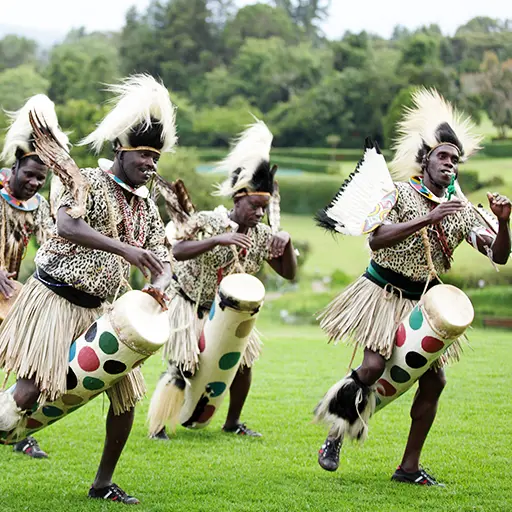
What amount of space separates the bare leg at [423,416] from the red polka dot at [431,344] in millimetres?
360

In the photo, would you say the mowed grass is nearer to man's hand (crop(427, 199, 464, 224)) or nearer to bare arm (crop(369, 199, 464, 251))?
bare arm (crop(369, 199, 464, 251))

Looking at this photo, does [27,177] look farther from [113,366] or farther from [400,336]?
[400,336]

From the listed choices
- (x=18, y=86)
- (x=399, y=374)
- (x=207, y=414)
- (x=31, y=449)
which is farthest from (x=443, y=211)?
(x=18, y=86)

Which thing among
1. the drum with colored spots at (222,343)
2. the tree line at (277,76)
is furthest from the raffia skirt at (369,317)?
the tree line at (277,76)

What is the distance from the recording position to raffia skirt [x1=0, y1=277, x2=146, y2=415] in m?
4.31

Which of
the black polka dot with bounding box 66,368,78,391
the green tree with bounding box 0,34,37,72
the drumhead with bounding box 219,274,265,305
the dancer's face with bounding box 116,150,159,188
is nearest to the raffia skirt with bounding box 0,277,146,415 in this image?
the black polka dot with bounding box 66,368,78,391

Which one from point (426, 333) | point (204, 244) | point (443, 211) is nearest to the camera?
point (443, 211)

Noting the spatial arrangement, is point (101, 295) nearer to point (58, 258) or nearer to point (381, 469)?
point (58, 258)

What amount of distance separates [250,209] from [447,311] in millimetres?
1660

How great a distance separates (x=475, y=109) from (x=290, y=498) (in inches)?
917

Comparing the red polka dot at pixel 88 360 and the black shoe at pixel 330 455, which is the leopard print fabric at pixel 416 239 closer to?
the black shoe at pixel 330 455

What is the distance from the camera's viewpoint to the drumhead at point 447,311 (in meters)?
4.66

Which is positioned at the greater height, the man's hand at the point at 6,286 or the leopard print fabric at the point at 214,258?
the leopard print fabric at the point at 214,258

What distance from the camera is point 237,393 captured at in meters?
6.51
